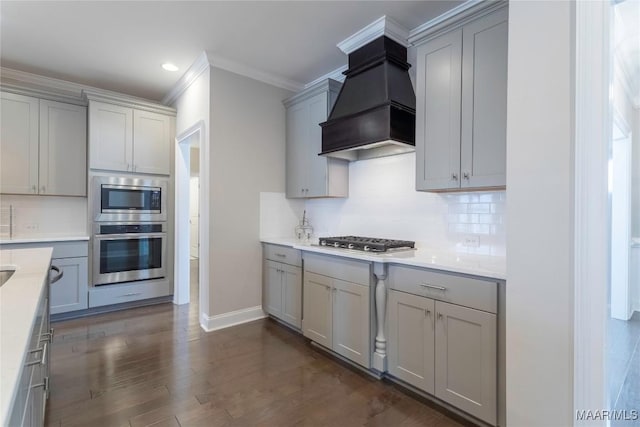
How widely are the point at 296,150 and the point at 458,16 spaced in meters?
2.04

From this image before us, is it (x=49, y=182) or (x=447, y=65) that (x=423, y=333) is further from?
(x=49, y=182)

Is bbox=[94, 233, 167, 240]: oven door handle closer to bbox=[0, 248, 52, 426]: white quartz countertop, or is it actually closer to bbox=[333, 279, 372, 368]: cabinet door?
bbox=[0, 248, 52, 426]: white quartz countertop

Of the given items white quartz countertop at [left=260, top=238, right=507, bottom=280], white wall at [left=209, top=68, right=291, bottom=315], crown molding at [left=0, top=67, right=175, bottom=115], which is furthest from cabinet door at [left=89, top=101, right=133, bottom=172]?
white quartz countertop at [left=260, top=238, right=507, bottom=280]

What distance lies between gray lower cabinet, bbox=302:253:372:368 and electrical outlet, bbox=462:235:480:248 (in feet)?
2.63

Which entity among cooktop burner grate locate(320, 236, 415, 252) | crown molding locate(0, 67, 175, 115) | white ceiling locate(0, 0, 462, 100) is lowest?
cooktop burner grate locate(320, 236, 415, 252)

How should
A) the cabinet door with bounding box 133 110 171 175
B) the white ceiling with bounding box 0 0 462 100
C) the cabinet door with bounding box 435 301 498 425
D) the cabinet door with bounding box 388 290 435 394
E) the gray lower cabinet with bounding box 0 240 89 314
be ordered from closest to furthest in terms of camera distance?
the cabinet door with bounding box 435 301 498 425, the cabinet door with bounding box 388 290 435 394, the white ceiling with bounding box 0 0 462 100, the gray lower cabinet with bounding box 0 240 89 314, the cabinet door with bounding box 133 110 171 175

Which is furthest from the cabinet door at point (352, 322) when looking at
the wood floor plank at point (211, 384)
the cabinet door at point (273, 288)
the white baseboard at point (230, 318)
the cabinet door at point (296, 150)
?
the cabinet door at point (296, 150)

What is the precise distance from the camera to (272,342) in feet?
9.70

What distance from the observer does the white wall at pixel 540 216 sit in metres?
1.28

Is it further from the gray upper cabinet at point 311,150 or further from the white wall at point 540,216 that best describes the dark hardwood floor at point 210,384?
the gray upper cabinet at point 311,150

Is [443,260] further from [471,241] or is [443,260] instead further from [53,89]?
[53,89]

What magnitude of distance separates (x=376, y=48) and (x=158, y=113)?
2.93 m

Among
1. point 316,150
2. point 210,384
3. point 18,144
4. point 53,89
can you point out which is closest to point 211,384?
point 210,384

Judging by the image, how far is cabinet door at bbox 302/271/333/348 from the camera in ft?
8.75
